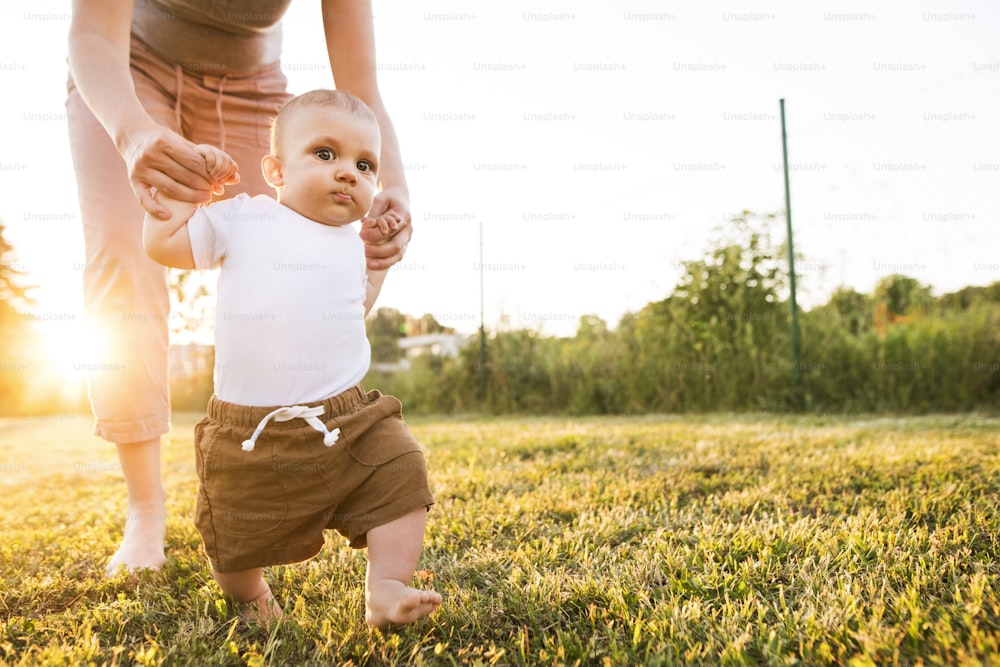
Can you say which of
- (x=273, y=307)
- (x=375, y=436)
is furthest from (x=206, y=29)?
(x=375, y=436)

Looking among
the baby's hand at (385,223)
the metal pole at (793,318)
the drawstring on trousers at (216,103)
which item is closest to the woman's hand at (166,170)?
the baby's hand at (385,223)

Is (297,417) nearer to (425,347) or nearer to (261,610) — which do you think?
(261,610)

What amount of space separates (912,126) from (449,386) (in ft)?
20.3

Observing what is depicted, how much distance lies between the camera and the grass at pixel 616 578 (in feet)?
4.42

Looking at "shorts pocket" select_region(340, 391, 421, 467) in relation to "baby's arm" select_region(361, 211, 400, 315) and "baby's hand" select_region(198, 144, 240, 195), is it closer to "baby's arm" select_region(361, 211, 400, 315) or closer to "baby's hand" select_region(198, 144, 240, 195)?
"baby's arm" select_region(361, 211, 400, 315)

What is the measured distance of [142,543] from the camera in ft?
6.78

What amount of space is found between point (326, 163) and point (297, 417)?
561 mm

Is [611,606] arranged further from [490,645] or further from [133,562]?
[133,562]

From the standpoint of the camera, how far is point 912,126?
6.59 meters

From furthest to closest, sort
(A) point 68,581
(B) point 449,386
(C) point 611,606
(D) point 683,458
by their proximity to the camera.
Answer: (B) point 449,386, (D) point 683,458, (A) point 68,581, (C) point 611,606

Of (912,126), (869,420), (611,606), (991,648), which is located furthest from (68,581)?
(912,126)

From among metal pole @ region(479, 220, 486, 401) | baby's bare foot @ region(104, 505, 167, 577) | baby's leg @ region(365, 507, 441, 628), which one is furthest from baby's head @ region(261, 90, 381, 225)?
Result: metal pole @ region(479, 220, 486, 401)

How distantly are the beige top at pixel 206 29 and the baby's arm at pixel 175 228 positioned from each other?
89 centimetres

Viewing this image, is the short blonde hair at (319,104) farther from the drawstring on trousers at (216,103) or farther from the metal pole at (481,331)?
the metal pole at (481,331)
